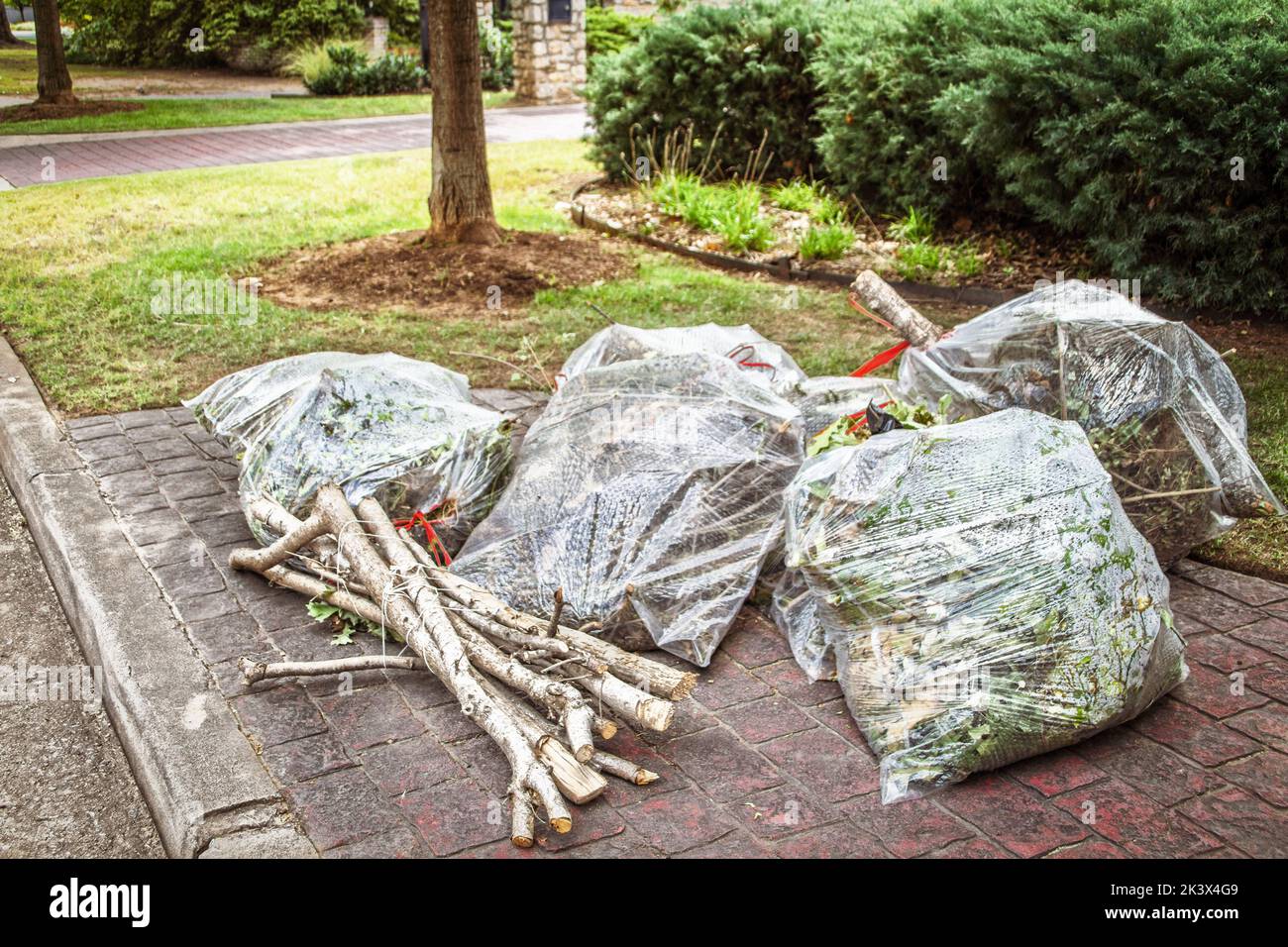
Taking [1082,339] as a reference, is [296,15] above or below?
above

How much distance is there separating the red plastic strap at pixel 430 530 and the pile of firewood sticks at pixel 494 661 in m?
0.15

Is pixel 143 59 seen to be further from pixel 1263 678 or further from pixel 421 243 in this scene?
pixel 1263 678

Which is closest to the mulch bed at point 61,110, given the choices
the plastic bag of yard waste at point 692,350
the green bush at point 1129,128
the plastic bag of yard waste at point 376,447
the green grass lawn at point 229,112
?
the green grass lawn at point 229,112

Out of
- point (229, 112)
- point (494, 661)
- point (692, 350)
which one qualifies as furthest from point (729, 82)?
point (229, 112)

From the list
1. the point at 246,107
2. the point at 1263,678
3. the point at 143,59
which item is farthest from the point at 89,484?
the point at 143,59

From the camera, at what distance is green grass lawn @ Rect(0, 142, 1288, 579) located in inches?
246

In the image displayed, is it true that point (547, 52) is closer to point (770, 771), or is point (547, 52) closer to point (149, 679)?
point (149, 679)

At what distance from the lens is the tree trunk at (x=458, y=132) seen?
816 cm

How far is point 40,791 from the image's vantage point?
351cm

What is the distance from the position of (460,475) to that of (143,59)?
2241 cm

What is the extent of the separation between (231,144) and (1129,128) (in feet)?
38.0

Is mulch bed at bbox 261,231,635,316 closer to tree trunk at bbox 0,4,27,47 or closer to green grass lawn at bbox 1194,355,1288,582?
green grass lawn at bbox 1194,355,1288,582

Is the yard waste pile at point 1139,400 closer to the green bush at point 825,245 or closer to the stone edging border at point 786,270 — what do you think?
the stone edging border at point 786,270
